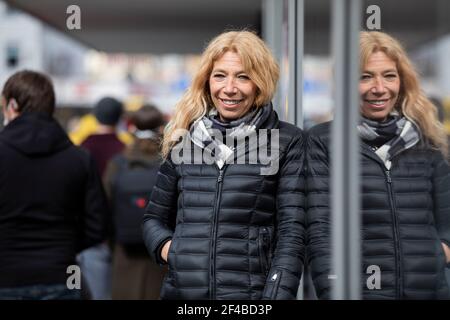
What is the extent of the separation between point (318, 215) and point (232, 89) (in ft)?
1.56

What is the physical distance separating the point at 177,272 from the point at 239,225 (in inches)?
10.2

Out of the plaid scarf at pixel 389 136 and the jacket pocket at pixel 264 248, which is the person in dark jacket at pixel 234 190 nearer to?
the jacket pocket at pixel 264 248

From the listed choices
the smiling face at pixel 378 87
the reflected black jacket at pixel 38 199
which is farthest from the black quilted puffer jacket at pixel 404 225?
the reflected black jacket at pixel 38 199

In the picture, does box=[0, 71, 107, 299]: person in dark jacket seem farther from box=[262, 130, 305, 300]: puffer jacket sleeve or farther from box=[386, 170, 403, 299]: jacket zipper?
box=[386, 170, 403, 299]: jacket zipper

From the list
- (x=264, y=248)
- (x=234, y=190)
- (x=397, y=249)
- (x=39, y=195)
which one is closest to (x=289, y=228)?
(x=264, y=248)

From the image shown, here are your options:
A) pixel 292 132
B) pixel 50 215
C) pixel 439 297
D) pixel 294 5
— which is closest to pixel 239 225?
pixel 292 132

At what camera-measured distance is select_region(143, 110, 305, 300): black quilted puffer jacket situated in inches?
120

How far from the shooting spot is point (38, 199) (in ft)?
12.3

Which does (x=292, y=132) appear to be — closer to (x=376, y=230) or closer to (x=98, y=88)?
(x=376, y=230)

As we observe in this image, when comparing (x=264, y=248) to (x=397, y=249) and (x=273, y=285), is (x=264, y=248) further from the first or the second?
(x=397, y=249)

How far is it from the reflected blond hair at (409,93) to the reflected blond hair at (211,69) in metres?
0.33

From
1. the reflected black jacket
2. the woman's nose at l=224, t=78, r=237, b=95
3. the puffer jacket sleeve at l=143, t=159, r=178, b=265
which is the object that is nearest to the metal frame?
the woman's nose at l=224, t=78, r=237, b=95

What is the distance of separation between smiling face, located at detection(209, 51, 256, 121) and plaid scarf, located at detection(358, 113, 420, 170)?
40 centimetres

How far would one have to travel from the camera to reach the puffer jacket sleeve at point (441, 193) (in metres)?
3.03
